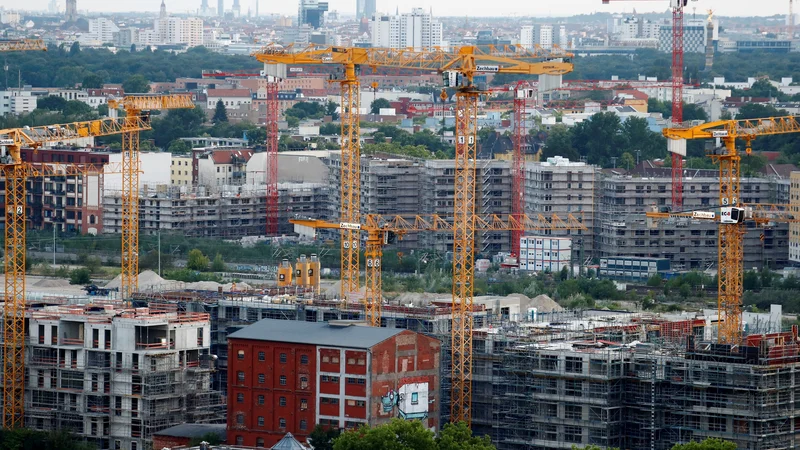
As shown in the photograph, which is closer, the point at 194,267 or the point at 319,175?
the point at 194,267

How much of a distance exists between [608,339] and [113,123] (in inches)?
665

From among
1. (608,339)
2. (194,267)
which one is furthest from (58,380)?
(194,267)

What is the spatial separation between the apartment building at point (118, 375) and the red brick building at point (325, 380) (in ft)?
4.61

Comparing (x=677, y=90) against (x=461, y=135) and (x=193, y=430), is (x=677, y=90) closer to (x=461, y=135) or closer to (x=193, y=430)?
(x=461, y=135)

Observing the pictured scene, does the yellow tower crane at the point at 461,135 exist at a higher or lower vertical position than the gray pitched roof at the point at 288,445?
higher

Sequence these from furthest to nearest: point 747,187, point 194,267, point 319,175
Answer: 1. point 319,175
2. point 747,187
3. point 194,267

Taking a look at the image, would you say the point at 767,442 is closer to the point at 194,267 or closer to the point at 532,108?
the point at 194,267

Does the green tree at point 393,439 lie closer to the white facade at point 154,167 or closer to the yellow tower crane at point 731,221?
the yellow tower crane at point 731,221

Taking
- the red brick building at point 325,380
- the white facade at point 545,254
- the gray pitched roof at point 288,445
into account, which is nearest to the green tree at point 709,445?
the gray pitched roof at point 288,445

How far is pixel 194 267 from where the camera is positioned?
269 feet

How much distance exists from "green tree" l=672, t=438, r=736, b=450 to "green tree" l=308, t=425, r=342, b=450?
7.11 m

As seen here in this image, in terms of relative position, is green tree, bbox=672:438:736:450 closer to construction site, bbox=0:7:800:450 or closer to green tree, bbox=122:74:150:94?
construction site, bbox=0:7:800:450

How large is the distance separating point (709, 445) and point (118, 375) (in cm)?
1356

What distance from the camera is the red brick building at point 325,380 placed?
46.9m
